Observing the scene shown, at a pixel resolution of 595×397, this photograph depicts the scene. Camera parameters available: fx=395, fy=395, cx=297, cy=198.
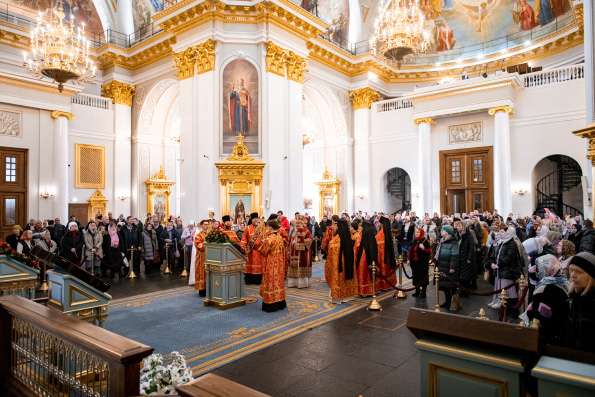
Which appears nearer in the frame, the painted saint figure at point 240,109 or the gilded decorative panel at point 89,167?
the painted saint figure at point 240,109

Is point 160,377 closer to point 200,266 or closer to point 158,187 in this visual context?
point 200,266

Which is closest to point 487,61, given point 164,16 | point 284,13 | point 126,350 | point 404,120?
point 404,120

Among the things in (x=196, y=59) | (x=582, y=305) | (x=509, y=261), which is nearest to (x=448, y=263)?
(x=509, y=261)

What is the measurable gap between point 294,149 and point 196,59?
5.32 m

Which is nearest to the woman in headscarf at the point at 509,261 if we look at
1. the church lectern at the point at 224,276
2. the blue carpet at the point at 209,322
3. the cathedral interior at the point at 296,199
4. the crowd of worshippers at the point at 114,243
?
the cathedral interior at the point at 296,199

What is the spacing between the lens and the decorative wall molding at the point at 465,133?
18172 millimetres

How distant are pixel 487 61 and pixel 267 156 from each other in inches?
555

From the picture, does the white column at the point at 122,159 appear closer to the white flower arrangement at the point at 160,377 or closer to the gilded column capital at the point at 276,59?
the gilded column capital at the point at 276,59

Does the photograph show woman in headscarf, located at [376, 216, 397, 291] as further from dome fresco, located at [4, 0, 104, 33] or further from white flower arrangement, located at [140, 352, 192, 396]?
dome fresco, located at [4, 0, 104, 33]

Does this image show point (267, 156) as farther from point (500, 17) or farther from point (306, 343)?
point (500, 17)

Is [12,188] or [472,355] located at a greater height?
[12,188]

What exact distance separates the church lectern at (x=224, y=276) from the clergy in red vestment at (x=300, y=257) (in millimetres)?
2128

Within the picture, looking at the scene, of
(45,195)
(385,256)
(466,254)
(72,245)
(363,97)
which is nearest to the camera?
(466,254)

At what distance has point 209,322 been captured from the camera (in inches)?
271
